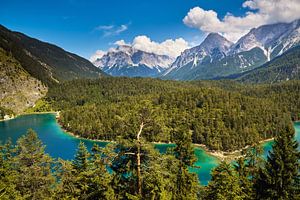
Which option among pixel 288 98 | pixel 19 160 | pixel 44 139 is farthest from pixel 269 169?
pixel 288 98

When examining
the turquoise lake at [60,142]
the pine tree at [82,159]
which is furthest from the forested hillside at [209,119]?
the pine tree at [82,159]

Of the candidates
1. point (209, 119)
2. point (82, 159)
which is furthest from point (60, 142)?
point (82, 159)

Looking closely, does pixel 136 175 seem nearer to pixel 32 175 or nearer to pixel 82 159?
pixel 32 175

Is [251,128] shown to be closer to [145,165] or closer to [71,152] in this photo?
[71,152]

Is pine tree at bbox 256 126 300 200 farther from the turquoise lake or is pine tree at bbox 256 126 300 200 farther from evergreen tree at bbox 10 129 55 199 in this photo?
the turquoise lake

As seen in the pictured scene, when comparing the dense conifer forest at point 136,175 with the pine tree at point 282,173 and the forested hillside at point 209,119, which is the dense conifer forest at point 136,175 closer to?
the pine tree at point 282,173

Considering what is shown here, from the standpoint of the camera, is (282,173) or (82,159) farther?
(82,159)

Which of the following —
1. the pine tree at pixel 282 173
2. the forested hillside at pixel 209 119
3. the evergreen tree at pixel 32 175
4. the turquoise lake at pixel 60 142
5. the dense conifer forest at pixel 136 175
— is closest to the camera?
the dense conifer forest at pixel 136 175
